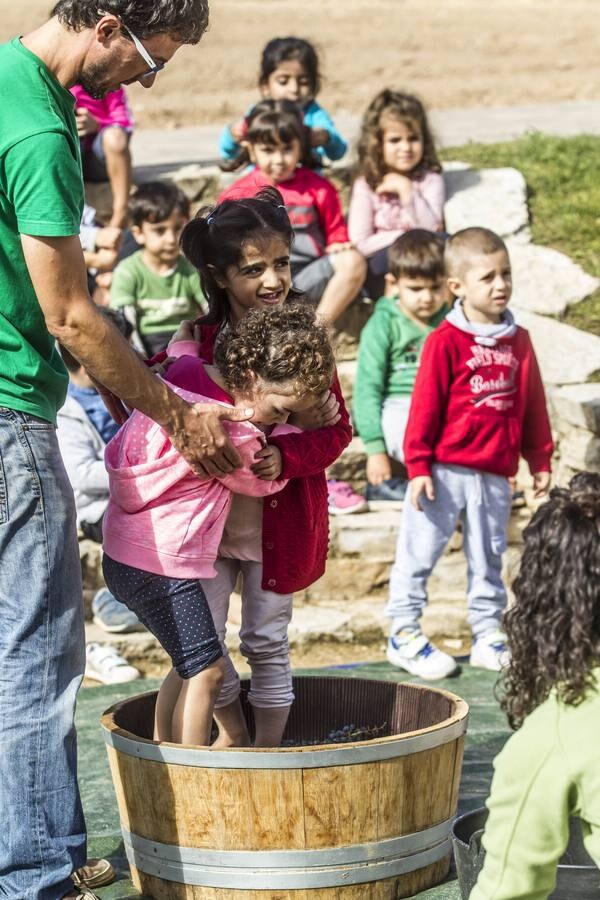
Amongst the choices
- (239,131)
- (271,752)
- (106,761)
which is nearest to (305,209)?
(239,131)

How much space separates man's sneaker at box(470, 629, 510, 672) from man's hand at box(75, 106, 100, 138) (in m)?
3.66

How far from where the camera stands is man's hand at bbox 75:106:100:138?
24.0 ft

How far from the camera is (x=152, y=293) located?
6.59m

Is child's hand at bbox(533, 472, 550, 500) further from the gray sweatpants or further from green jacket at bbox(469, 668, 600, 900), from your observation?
green jacket at bbox(469, 668, 600, 900)

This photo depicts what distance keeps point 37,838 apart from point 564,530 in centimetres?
138

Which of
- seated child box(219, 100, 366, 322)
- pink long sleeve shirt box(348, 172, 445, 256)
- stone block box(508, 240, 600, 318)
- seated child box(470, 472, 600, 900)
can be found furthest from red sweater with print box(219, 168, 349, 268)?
seated child box(470, 472, 600, 900)

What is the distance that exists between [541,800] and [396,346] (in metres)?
3.95

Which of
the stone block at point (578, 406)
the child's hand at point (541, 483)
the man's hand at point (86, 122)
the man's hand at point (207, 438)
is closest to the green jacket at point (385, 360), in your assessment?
the stone block at point (578, 406)

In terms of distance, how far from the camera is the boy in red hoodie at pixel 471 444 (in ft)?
17.0

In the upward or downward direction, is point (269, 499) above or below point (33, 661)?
above

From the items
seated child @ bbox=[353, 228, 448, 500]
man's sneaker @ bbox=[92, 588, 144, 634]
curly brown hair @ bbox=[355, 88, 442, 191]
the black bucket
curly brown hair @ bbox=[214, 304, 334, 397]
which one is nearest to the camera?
the black bucket

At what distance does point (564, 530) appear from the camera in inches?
94.7

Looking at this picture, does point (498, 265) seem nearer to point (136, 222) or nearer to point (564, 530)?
point (136, 222)

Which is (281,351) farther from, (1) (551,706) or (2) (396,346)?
(2) (396,346)
